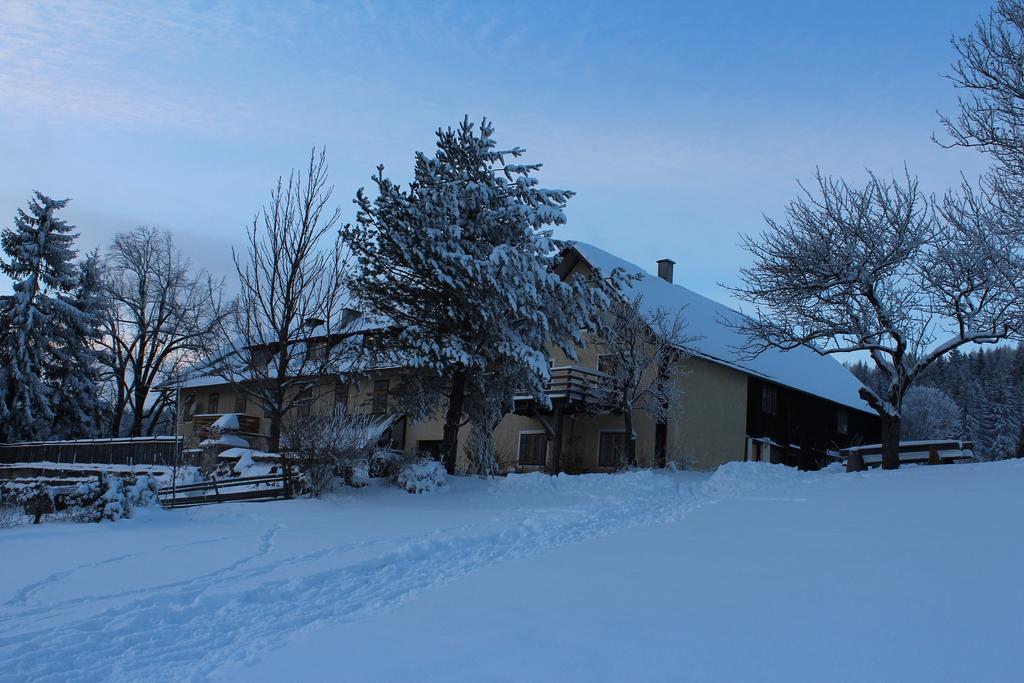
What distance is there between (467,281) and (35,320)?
81.5 feet

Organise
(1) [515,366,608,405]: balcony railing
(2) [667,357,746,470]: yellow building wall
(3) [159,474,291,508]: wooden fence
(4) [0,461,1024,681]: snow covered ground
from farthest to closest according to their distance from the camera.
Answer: (2) [667,357,746,470]: yellow building wall → (1) [515,366,608,405]: balcony railing → (3) [159,474,291,508]: wooden fence → (4) [0,461,1024,681]: snow covered ground

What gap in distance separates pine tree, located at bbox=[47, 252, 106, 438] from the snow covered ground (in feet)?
88.1

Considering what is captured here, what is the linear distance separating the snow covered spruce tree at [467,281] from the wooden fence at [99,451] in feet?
29.8

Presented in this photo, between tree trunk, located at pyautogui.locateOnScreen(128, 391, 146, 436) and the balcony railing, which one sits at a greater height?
the balcony railing

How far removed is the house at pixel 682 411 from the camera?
25.8m

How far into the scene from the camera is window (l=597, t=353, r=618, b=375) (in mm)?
26500

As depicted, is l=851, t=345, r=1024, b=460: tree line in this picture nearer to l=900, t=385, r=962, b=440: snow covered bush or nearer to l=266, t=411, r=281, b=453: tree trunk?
l=900, t=385, r=962, b=440: snow covered bush

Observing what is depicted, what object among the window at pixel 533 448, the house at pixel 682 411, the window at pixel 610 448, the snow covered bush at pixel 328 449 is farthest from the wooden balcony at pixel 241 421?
the snow covered bush at pixel 328 449

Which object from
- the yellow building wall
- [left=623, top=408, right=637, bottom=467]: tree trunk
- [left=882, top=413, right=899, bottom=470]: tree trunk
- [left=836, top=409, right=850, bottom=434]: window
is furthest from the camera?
[left=836, top=409, right=850, bottom=434]: window

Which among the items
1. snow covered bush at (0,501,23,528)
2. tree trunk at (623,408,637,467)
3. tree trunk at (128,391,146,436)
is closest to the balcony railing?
tree trunk at (623,408,637,467)

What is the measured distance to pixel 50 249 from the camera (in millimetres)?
34000

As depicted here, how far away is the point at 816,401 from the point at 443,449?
20354 mm

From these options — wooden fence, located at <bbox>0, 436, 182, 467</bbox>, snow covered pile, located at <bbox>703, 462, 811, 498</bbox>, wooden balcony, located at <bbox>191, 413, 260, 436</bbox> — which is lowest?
wooden fence, located at <bbox>0, 436, 182, 467</bbox>

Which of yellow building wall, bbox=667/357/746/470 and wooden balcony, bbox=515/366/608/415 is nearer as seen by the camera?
wooden balcony, bbox=515/366/608/415
